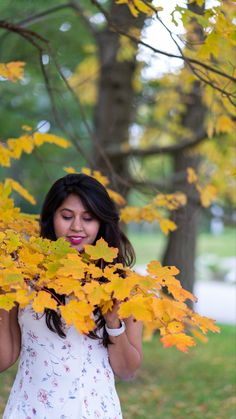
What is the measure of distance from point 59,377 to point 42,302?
12.4 inches

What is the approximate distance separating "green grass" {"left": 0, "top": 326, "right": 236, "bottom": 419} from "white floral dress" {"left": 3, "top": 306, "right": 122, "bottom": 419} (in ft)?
9.68

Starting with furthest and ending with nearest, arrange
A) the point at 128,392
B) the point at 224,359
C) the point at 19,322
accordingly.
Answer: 1. the point at 224,359
2. the point at 128,392
3. the point at 19,322

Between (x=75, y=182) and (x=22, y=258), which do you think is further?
(x=75, y=182)

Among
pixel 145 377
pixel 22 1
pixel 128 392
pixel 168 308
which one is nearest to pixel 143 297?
pixel 168 308

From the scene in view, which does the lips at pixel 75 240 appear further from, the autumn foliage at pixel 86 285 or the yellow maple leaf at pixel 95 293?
the yellow maple leaf at pixel 95 293

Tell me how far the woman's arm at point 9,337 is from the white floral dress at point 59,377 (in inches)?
1.8

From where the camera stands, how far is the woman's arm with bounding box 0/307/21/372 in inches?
80.2

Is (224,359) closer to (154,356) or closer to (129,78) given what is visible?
(154,356)

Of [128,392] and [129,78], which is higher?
[129,78]

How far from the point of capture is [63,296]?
6.57ft

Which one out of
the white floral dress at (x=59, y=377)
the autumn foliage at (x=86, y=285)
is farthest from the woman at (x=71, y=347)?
the autumn foliage at (x=86, y=285)

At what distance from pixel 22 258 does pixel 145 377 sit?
4.74m

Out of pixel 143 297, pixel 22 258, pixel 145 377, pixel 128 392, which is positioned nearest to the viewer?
pixel 143 297

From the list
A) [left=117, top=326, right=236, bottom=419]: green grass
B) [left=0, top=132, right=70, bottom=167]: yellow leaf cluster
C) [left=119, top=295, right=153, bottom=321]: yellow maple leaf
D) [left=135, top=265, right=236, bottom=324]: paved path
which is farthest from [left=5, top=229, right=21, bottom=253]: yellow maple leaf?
Result: [left=135, top=265, right=236, bottom=324]: paved path
